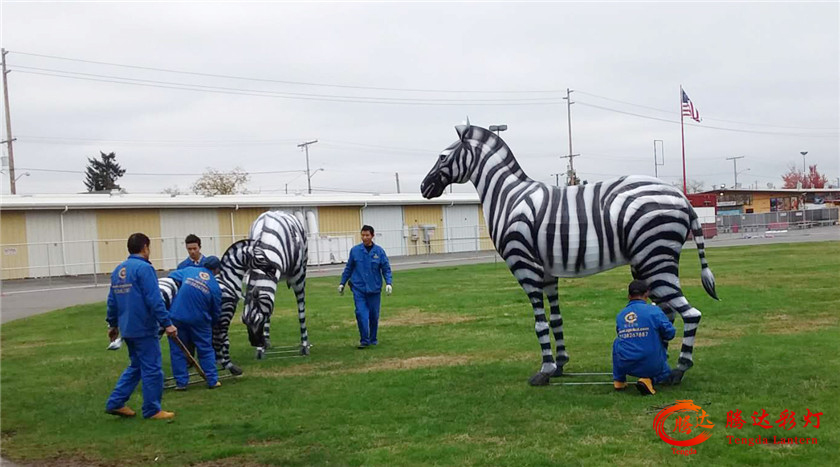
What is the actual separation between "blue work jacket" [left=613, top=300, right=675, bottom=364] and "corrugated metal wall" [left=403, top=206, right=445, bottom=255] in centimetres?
3898

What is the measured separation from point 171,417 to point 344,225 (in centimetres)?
3767

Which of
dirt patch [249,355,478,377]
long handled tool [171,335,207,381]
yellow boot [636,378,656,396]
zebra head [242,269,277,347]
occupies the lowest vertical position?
dirt patch [249,355,478,377]

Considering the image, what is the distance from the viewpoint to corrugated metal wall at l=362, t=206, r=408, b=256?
46247mm

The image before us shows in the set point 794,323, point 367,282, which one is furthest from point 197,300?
point 794,323

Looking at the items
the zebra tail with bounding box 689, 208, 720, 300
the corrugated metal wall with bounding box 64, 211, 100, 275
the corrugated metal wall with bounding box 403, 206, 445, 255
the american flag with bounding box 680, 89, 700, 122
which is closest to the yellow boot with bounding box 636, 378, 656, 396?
the zebra tail with bounding box 689, 208, 720, 300

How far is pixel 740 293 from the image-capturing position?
681 inches

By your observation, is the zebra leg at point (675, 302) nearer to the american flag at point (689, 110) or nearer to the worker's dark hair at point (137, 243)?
the worker's dark hair at point (137, 243)

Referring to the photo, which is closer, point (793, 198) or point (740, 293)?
point (740, 293)

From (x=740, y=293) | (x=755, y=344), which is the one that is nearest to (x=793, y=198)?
(x=740, y=293)

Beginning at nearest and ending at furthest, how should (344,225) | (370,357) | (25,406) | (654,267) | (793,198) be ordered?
(654,267) → (25,406) → (370,357) → (344,225) → (793,198)

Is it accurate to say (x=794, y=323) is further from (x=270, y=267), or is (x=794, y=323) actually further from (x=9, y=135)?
(x=9, y=135)

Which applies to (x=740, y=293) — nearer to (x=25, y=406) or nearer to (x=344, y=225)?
(x=25, y=406)

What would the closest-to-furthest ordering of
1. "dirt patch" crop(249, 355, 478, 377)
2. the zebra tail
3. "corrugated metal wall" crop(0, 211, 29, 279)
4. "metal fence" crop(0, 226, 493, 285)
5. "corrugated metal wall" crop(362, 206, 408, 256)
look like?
the zebra tail
"dirt patch" crop(249, 355, 478, 377)
"corrugated metal wall" crop(0, 211, 29, 279)
"metal fence" crop(0, 226, 493, 285)
"corrugated metal wall" crop(362, 206, 408, 256)

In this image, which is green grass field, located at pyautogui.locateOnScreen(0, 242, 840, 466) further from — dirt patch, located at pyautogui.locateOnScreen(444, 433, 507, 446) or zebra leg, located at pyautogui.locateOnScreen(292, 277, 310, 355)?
zebra leg, located at pyautogui.locateOnScreen(292, 277, 310, 355)
